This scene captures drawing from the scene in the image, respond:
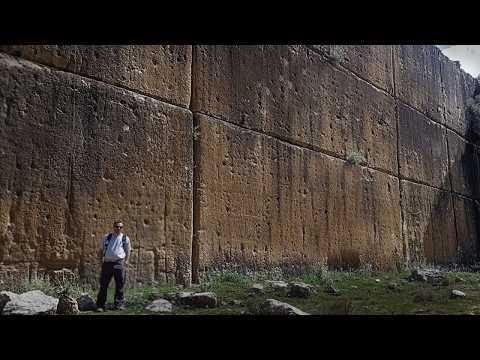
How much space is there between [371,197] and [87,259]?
528cm

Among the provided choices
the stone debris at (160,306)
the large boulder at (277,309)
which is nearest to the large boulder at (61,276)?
the stone debris at (160,306)

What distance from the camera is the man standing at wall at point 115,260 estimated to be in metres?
4.54

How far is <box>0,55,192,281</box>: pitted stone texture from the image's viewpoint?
15.0ft

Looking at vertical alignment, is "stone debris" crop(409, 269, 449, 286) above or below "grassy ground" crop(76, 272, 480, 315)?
above

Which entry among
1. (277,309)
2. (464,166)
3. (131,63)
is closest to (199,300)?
(277,309)

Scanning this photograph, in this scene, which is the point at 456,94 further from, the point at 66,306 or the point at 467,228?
the point at 66,306

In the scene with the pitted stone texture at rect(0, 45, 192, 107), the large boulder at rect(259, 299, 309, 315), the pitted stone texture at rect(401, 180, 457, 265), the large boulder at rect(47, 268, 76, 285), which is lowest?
the large boulder at rect(259, 299, 309, 315)

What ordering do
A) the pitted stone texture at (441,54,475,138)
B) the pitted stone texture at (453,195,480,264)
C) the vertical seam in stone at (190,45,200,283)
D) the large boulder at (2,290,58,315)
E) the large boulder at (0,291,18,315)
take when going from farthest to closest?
the pitted stone texture at (441,54,475,138), the pitted stone texture at (453,195,480,264), the vertical seam in stone at (190,45,200,283), the large boulder at (0,291,18,315), the large boulder at (2,290,58,315)

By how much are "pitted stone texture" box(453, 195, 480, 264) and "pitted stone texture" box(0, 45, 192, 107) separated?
25.7ft

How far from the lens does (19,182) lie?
14.9ft

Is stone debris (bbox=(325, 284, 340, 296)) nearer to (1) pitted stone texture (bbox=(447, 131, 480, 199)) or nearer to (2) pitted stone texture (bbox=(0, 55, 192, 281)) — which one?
(2) pitted stone texture (bbox=(0, 55, 192, 281))

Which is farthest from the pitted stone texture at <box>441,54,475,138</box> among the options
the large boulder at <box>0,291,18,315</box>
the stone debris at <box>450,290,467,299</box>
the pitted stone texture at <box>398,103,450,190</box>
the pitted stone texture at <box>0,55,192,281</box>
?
the large boulder at <box>0,291,18,315</box>

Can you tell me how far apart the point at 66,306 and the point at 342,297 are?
9.79ft
